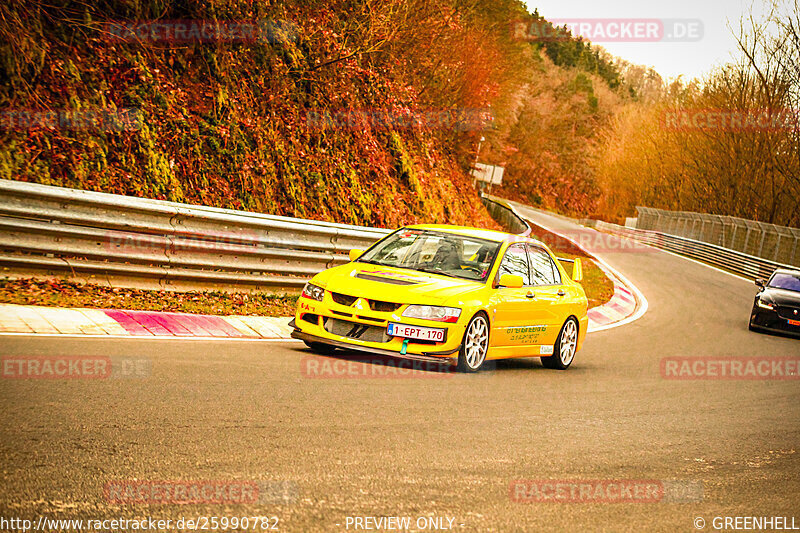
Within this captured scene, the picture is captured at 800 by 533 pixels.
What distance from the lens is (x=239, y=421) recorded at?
570 centimetres

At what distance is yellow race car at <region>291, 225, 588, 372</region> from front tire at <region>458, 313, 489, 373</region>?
0.01 m

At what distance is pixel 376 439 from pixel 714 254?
43339 mm

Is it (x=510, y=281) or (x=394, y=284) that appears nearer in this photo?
(x=394, y=284)

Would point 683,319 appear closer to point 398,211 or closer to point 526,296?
point 398,211

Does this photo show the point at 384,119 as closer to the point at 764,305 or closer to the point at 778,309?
the point at 764,305

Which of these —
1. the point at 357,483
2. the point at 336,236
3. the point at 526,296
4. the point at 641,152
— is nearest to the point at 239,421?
the point at 357,483

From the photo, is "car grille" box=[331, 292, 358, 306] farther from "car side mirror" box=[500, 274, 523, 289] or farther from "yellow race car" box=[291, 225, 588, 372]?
"car side mirror" box=[500, 274, 523, 289]

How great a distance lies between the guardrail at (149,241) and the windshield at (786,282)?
12575 mm

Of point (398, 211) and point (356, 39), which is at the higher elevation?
point (356, 39)

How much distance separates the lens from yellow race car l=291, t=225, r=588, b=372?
28.6 ft

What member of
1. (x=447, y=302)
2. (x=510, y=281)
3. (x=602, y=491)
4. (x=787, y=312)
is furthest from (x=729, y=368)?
(x=602, y=491)

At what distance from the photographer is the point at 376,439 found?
5672mm

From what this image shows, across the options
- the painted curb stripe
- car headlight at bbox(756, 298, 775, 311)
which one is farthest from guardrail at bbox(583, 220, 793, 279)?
the painted curb stripe

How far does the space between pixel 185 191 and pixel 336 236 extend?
10.4 feet
